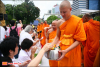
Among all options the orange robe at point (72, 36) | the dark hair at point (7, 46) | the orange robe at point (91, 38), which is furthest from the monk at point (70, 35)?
the orange robe at point (91, 38)

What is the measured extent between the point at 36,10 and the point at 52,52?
2133mm

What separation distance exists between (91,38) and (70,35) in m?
1.34

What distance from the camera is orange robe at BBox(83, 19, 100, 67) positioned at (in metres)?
2.53

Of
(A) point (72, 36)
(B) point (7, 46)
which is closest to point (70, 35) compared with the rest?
(A) point (72, 36)

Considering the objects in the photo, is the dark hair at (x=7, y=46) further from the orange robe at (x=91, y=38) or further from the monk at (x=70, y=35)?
the orange robe at (x=91, y=38)

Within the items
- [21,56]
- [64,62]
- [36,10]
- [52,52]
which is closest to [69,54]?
[64,62]

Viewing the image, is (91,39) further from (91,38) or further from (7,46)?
(7,46)

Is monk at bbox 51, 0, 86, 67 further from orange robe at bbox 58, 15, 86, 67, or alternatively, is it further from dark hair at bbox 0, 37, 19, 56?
dark hair at bbox 0, 37, 19, 56

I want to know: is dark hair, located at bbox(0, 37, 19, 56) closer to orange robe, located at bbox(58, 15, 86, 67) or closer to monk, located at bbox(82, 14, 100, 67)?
orange robe, located at bbox(58, 15, 86, 67)

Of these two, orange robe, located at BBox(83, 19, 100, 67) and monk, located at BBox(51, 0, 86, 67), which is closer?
monk, located at BBox(51, 0, 86, 67)

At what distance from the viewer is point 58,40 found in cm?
192

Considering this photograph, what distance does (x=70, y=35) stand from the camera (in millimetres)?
1585

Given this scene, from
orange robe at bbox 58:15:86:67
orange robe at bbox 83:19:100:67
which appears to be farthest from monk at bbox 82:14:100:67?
orange robe at bbox 58:15:86:67

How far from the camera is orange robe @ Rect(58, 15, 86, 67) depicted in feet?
5.09
